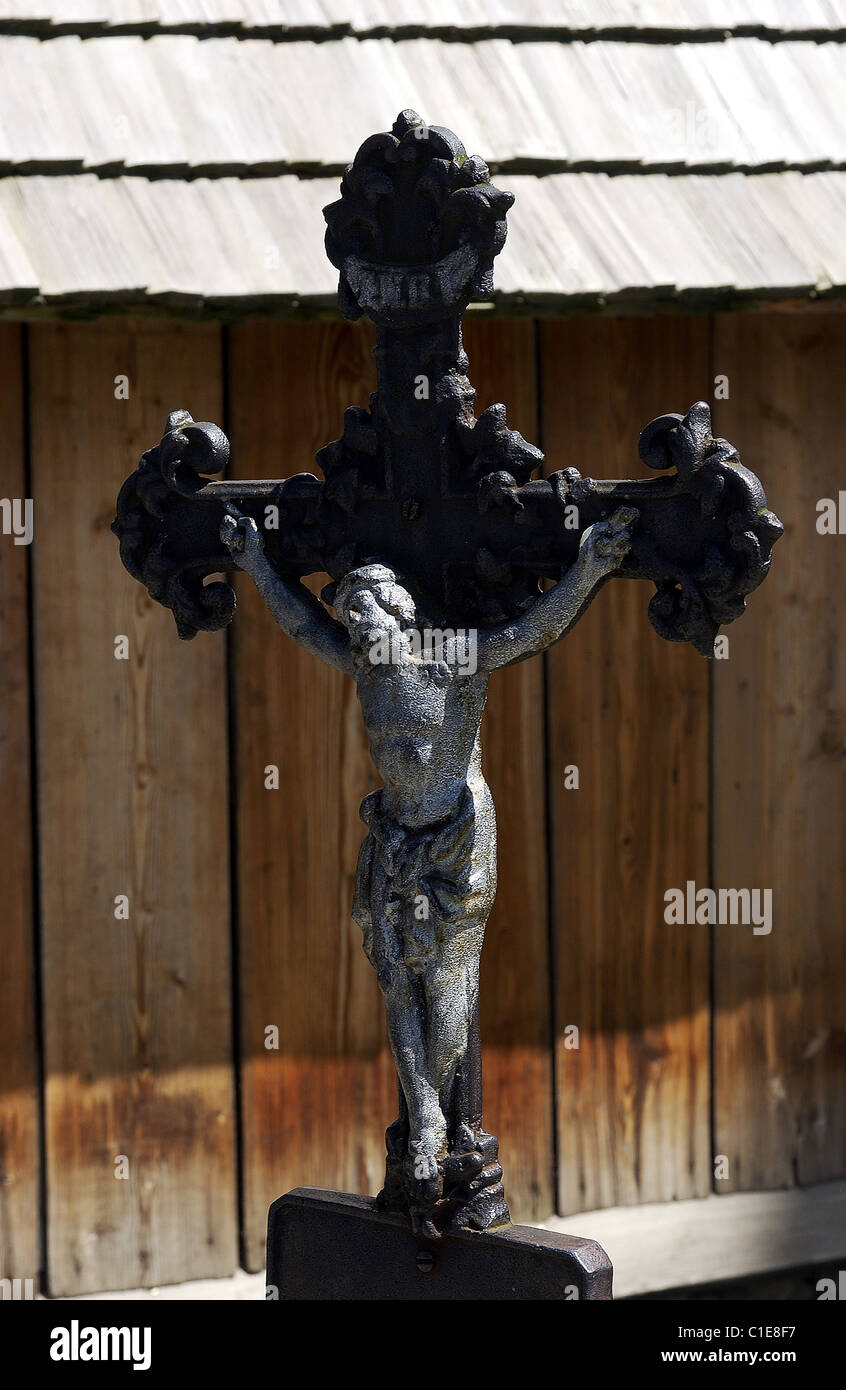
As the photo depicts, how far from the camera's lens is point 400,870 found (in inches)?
93.4

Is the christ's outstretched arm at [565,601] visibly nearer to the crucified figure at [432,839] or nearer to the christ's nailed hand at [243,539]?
the crucified figure at [432,839]

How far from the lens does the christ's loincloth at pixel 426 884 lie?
237cm

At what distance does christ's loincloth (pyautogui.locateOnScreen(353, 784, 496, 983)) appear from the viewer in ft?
7.77

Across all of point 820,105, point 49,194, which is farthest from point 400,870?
point 820,105

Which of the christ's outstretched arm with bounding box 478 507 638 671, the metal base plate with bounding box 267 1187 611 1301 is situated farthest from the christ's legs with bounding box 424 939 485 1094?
the christ's outstretched arm with bounding box 478 507 638 671

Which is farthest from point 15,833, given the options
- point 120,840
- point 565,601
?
point 565,601

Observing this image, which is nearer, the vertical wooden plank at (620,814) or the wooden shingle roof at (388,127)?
the wooden shingle roof at (388,127)

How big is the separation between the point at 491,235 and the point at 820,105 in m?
1.97

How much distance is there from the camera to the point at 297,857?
395 cm

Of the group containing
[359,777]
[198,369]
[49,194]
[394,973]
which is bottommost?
[394,973]

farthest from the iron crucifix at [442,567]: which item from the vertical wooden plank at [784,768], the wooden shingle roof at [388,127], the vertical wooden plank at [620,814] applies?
the vertical wooden plank at [784,768]

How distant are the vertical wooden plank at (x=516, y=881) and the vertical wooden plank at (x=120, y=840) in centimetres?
57

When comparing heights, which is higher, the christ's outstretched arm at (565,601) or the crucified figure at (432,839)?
the christ's outstretched arm at (565,601)

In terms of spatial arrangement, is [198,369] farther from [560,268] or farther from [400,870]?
[400,870]
